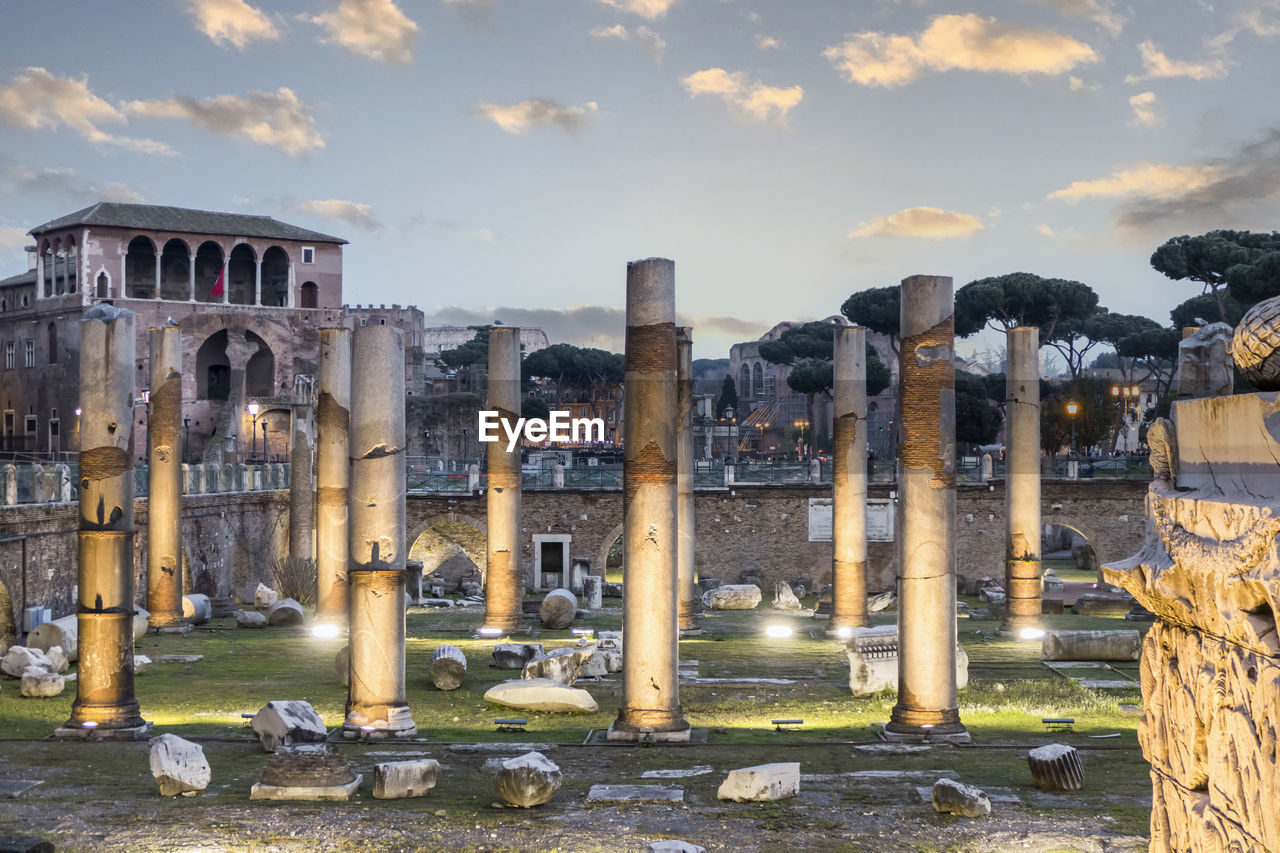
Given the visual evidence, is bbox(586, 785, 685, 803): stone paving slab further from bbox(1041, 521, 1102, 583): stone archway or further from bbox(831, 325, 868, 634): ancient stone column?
bbox(1041, 521, 1102, 583): stone archway

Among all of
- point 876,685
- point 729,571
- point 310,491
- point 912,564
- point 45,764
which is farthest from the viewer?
point 729,571

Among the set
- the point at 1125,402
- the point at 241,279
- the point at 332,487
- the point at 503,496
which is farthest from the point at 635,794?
the point at 241,279

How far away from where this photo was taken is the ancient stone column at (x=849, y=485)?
69.6ft

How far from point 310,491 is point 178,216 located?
121 ft

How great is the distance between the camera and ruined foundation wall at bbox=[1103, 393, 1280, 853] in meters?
3.21

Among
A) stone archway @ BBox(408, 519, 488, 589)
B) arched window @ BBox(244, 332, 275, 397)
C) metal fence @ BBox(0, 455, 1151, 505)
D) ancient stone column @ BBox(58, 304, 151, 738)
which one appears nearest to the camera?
ancient stone column @ BBox(58, 304, 151, 738)

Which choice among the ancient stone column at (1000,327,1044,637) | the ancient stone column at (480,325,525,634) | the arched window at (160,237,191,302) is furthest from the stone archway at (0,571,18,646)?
the arched window at (160,237,191,302)

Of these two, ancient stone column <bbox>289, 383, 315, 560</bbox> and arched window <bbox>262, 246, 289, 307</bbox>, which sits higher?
arched window <bbox>262, 246, 289, 307</bbox>

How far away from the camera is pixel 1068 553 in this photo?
47031mm

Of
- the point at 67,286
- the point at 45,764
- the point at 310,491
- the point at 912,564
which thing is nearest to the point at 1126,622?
the point at 912,564

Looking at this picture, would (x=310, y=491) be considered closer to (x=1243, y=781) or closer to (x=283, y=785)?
(x=283, y=785)

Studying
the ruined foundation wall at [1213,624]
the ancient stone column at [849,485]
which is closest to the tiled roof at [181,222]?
the ancient stone column at [849,485]

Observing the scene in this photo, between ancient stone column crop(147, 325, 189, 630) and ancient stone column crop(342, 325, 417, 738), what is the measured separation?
8.63m

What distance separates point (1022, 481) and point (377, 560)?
39.8ft
